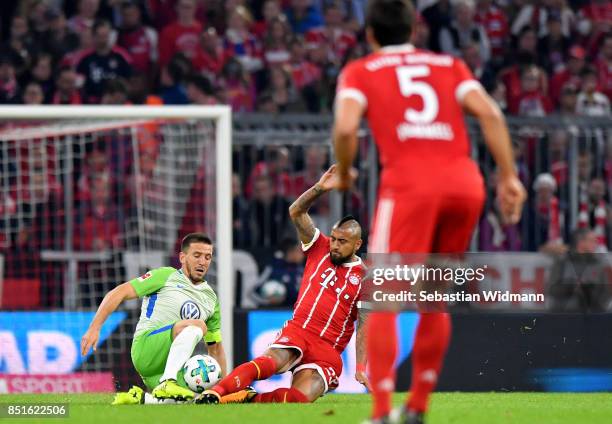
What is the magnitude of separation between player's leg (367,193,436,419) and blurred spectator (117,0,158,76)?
10275 mm

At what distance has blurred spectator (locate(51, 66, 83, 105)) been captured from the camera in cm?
1523

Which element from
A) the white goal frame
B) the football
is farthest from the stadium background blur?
the football

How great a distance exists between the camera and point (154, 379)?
10.0 m

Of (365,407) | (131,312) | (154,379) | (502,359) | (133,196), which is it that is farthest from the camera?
(133,196)

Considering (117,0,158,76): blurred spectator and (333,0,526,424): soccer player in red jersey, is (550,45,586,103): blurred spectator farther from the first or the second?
(333,0,526,424): soccer player in red jersey

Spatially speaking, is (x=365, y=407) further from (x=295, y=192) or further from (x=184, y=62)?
(x=184, y=62)

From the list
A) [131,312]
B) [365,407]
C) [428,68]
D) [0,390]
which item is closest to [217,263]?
[131,312]

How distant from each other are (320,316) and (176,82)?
21.2 ft

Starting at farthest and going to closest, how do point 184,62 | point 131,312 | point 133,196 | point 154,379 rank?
point 184,62 < point 133,196 < point 131,312 < point 154,379

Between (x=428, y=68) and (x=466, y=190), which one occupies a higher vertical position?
(x=428, y=68)

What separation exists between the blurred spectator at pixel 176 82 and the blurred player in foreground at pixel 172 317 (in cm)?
592

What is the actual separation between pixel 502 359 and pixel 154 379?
3.33 metres

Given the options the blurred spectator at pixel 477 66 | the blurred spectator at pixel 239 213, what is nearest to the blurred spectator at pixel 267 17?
the blurred spectator at pixel 477 66

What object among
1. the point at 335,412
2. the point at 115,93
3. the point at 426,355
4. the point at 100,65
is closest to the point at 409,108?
the point at 426,355
